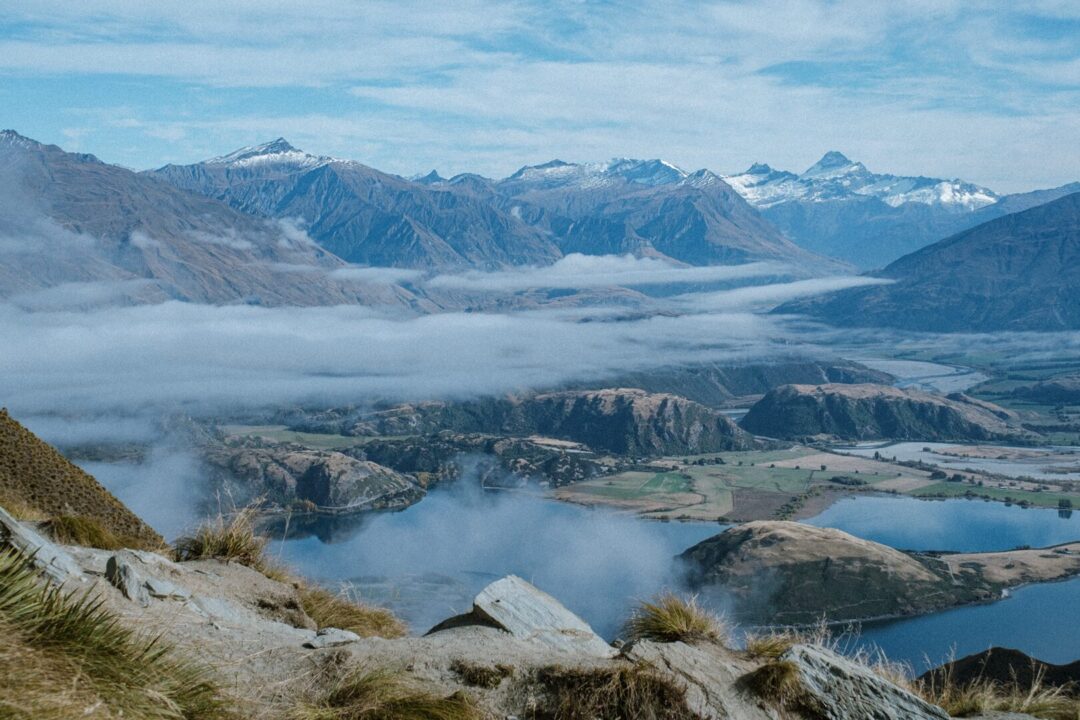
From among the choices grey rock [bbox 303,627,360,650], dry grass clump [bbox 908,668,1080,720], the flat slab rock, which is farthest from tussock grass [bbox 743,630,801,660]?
grey rock [bbox 303,627,360,650]

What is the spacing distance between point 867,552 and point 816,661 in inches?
4266

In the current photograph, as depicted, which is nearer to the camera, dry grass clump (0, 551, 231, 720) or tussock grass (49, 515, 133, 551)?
dry grass clump (0, 551, 231, 720)

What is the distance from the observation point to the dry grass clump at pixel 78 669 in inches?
215

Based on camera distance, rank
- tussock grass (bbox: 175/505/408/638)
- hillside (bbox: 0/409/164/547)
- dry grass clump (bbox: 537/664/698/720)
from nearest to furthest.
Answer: dry grass clump (bbox: 537/664/698/720), tussock grass (bbox: 175/505/408/638), hillside (bbox: 0/409/164/547)

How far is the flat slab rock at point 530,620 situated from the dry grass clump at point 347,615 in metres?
1.41

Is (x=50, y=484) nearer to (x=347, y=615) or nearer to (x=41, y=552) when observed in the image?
(x=347, y=615)

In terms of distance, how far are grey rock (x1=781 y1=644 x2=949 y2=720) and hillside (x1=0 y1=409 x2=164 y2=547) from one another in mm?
13439

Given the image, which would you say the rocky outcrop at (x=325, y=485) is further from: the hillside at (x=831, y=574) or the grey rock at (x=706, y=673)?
the grey rock at (x=706, y=673)

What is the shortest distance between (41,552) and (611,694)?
6034 millimetres

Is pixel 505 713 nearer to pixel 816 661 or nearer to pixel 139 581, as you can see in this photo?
pixel 816 661

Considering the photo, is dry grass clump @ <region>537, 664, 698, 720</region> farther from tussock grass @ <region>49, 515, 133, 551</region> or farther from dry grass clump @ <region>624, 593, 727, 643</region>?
tussock grass @ <region>49, 515, 133, 551</region>

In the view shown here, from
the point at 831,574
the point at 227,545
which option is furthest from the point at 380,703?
the point at 831,574

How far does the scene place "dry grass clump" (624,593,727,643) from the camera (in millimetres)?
10195

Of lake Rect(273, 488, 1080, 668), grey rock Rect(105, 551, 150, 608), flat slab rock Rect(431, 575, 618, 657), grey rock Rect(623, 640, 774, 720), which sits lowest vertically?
lake Rect(273, 488, 1080, 668)
